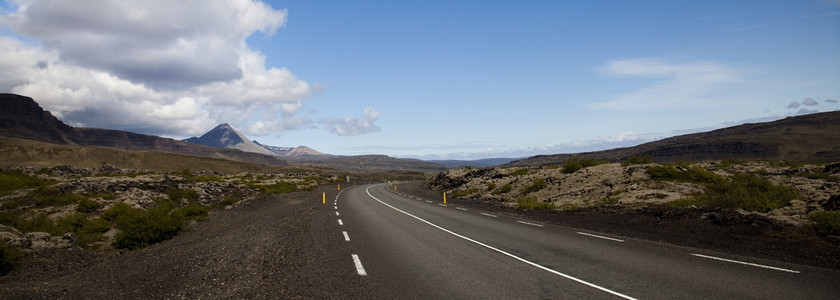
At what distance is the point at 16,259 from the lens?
10.8 m

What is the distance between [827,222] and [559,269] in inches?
353

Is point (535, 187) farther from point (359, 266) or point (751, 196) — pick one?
point (359, 266)

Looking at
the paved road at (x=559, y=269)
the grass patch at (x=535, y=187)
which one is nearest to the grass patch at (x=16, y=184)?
the paved road at (x=559, y=269)

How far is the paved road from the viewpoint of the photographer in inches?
271

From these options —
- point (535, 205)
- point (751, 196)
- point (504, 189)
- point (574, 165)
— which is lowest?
point (535, 205)

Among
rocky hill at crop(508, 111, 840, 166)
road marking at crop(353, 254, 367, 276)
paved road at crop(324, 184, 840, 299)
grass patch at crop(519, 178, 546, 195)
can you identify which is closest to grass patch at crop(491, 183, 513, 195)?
grass patch at crop(519, 178, 546, 195)

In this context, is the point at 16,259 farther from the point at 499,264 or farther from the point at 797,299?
the point at 797,299

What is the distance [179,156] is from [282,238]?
143138mm

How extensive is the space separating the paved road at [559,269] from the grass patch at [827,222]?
3.94m

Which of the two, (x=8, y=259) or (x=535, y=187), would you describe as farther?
(x=535, y=187)

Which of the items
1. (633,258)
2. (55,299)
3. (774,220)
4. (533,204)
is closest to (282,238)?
(55,299)

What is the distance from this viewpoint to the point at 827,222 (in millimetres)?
10898

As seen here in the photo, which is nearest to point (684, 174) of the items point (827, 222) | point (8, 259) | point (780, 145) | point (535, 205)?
point (535, 205)

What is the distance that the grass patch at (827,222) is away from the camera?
10648 mm
